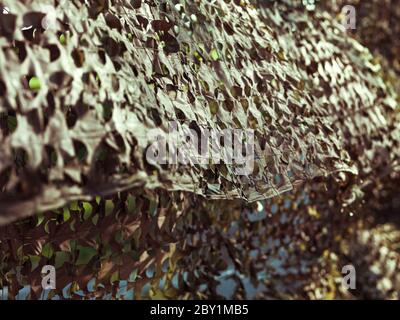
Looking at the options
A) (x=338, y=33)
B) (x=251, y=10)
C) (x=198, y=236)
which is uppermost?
(x=251, y=10)

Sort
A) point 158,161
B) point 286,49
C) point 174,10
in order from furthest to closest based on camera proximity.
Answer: point 286,49 < point 174,10 < point 158,161

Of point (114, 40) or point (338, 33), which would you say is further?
point (338, 33)

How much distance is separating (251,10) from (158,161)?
1379 mm

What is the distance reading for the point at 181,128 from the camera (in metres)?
1.89

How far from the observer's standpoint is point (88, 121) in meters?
1.57

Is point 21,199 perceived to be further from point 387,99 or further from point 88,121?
point 387,99

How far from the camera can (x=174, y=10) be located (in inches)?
90.0

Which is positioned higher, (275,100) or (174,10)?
(174,10)

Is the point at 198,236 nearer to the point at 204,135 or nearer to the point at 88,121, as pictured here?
the point at 204,135

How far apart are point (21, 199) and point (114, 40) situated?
0.64 m

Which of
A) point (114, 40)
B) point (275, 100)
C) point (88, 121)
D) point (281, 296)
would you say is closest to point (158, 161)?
point (88, 121)

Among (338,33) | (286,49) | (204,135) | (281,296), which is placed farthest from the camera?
(281,296)

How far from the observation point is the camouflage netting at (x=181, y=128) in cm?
152

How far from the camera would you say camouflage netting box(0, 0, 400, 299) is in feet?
4.99
